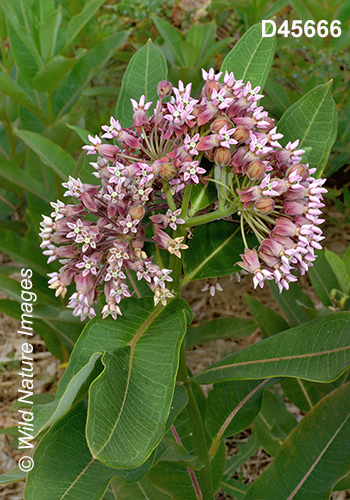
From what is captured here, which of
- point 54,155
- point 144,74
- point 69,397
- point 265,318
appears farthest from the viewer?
point 265,318

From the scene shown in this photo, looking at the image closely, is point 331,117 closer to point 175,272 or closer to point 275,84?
point 175,272

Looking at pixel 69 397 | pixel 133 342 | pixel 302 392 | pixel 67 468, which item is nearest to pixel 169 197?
pixel 133 342

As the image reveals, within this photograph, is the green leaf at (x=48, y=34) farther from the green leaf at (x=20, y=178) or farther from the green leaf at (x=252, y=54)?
the green leaf at (x=252, y=54)

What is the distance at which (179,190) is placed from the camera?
826 mm

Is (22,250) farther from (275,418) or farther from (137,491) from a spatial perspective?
(275,418)

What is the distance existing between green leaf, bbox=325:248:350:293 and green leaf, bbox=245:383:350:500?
1.46ft

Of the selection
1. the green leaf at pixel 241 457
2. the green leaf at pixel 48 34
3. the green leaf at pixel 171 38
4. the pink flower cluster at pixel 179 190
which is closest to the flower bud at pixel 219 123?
the pink flower cluster at pixel 179 190

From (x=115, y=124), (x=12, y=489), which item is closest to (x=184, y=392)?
(x=115, y=124)

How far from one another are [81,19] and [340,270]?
1.19 meters

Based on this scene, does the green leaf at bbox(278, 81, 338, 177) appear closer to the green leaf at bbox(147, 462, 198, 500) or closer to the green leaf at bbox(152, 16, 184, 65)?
the green leaf at bbox(147, 462, 198, 500)

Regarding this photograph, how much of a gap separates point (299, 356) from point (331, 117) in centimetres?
48

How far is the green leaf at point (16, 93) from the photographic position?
1.45 metres

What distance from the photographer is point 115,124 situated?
2.81ft

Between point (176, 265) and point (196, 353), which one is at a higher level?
point (176, 265)
